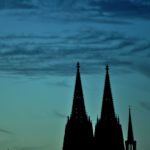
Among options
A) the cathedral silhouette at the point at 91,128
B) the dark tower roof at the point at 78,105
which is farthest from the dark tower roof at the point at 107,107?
the dark tower roof at the point at 78,105

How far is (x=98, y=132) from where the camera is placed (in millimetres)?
142125

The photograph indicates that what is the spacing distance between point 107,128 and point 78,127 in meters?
3.74

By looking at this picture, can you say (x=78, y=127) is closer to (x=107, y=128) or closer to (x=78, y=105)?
(x=78, y=105)

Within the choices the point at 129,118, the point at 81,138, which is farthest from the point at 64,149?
the point at 129,118

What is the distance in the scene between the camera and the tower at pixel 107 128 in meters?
142

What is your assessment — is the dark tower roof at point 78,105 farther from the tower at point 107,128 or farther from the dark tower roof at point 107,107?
the dark tower roof at point 107,107

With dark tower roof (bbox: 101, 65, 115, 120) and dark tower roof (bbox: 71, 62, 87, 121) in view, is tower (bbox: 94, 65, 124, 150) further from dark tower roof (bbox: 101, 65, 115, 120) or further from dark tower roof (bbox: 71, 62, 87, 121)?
dark tower roof (bbox: 71, 62, 87, 121)

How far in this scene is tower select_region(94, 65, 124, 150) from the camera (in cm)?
14200

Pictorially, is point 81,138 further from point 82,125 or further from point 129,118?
point 129,118

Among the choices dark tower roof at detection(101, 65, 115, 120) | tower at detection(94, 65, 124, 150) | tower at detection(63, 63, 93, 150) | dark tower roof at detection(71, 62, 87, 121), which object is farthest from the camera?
dark tower roof at detection(71, 62, 87, 121)

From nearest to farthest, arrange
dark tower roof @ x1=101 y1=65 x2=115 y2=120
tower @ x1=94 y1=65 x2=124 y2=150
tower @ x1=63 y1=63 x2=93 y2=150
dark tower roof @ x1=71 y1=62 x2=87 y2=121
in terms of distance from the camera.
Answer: tower @ x1=63 y1=63 x2=93 y2=150, tower @ x1=94 y1=65 x2=124 y2=150, dark tower roof @ x1=101 y1=65 x2=115 y2=120, dark tower roof @ x1=71 y1=62 x2=87 y2=121

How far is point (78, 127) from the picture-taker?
142625 millimetres

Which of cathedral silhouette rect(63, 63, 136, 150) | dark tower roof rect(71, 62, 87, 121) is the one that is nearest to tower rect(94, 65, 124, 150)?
cathedral silhouette rect(63, 63, 136, 150)

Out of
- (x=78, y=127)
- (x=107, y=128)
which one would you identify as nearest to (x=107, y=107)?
(x=107, y=128)
